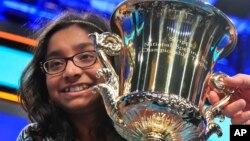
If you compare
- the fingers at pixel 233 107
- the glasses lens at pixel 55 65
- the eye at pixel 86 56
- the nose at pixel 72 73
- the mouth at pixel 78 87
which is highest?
the eye at pixel 86 56

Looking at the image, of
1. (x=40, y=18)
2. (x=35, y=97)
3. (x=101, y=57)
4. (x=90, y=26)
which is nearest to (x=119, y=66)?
(x=101, y=57)

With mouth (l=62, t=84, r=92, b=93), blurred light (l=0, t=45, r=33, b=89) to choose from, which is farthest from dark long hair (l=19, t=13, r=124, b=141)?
blurred light (l=0, t=45, r=33, b=89)

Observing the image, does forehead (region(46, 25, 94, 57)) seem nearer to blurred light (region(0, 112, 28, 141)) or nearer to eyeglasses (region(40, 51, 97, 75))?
eyeglasses (region(40, 51, 97, 75))

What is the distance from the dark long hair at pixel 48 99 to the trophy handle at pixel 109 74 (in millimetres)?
273

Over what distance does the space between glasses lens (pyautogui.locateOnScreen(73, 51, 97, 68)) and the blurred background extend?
3.09ft

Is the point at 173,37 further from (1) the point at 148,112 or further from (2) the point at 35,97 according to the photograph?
(2) the point at 35,97

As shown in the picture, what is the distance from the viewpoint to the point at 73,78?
41.6 inches

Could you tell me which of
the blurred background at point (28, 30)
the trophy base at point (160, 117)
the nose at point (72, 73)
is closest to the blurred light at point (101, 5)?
the blurred background at point (28, 30)

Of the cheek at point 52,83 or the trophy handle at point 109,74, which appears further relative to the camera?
the cheek at point 52,83

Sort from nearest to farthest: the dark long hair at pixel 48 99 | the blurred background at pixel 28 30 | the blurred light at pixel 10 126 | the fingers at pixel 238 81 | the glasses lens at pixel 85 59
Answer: the fingers at pixel 238 81 → the glasses lens at pixel 85 59 → the dark long hair at pixel 48 99 → the blurred light at pixel 10 126 → the blurred background at pixel 28 30

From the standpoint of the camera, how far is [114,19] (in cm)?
93

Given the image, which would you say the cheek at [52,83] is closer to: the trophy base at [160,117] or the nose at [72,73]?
the nose at [72,73]

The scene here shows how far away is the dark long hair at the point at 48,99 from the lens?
3.88ft

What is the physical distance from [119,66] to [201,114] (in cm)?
20
